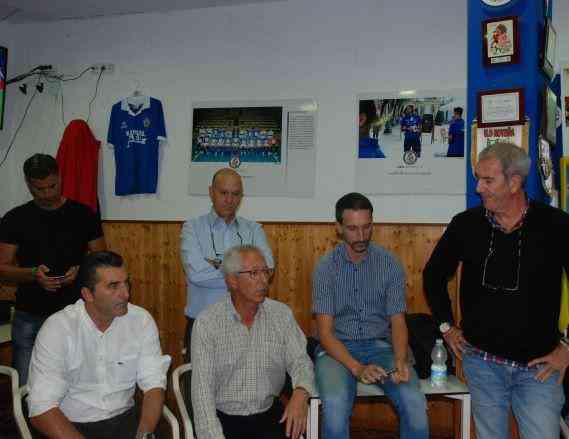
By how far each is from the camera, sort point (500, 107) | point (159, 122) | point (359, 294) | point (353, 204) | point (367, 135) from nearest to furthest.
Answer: point (500, 107) → point (353, 204) → point (359, 294) → point (367, 135) → point (159, 122)

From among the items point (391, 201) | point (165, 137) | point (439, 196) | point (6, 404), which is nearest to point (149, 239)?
point (165, 137)

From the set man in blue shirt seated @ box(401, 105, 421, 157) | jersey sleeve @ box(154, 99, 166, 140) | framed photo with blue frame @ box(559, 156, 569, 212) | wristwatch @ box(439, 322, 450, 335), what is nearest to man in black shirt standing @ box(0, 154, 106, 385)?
jersey sleeve @ box(154, 99, 166, 140)

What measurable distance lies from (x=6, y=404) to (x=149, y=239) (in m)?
1.68

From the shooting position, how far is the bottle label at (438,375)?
302cm

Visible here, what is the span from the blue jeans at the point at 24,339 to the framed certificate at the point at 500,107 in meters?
2.61

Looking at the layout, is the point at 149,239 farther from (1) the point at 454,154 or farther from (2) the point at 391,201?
(1) the point at 454,154

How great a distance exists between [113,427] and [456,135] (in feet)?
10.3

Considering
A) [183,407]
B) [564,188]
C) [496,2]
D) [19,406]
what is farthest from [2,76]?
[564,188]

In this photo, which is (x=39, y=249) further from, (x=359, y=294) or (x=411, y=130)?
(x=411, y=130)

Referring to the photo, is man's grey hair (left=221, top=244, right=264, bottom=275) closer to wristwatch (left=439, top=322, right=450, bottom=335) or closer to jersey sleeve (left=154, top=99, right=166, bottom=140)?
wristwatch (left=439, top=322, right=450, bottom=335)

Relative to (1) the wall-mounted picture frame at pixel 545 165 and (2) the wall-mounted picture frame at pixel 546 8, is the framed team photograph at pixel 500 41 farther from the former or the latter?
(1) the wall-mounted picture frame at pixel 545 165

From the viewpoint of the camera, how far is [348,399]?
8.97ft

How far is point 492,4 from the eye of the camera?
9.52 feet

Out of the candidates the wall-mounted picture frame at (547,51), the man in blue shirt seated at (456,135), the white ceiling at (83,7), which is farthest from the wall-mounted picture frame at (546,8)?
the white ceiling at (83,7)
